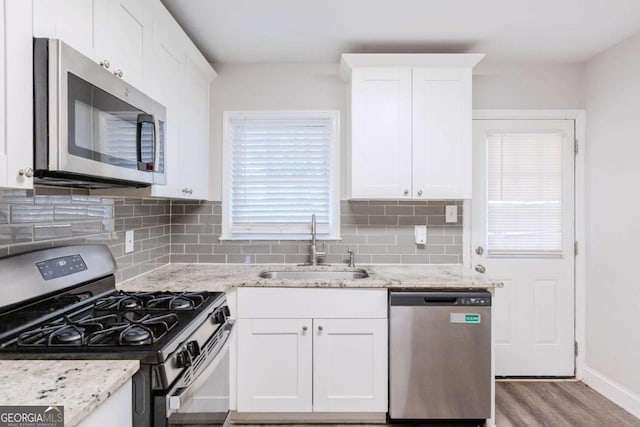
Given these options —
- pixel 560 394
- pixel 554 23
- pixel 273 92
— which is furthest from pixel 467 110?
pixel 560 394

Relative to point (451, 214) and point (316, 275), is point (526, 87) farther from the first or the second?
point (316, 275)

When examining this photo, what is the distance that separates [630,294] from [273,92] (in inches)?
109

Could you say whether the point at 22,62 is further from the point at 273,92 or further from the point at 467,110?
the point at 467,110

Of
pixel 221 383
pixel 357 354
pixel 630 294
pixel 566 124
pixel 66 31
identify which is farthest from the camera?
pixel 566 124

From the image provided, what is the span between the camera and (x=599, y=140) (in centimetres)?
275

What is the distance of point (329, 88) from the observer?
9.53 feet

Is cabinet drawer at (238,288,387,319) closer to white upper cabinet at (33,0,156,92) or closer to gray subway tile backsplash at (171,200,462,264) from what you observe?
gray subway tile backsplash at (171,200,462,264)

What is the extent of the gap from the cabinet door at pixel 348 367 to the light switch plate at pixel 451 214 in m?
1.10

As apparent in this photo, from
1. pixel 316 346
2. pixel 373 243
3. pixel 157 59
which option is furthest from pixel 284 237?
pixel 157 59

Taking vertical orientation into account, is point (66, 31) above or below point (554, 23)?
below

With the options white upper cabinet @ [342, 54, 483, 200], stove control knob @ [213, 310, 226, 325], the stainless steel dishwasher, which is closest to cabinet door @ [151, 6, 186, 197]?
stove control knob @ [213, 310, 226, 325]

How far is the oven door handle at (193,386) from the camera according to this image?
3.71ft

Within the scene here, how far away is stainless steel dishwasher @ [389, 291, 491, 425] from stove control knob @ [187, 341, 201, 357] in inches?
47.8

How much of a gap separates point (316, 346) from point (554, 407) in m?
1.65
